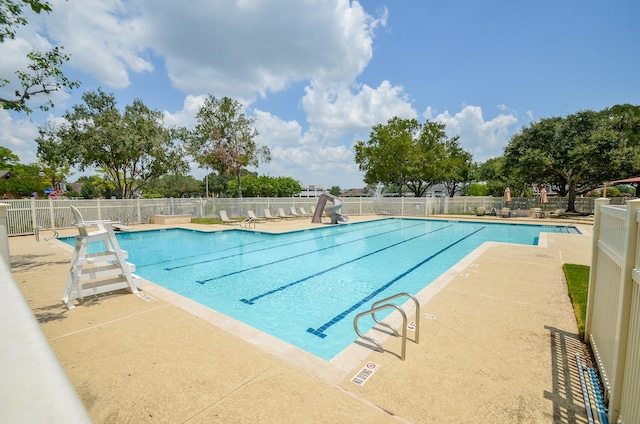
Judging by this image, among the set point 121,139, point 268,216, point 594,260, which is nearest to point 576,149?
point 268,216

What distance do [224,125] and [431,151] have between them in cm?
2068

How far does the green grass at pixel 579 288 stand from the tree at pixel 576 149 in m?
18.8

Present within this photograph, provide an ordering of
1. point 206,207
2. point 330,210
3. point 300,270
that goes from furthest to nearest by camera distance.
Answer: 1. point 206,207
2. point 330,210
3. point 300,270

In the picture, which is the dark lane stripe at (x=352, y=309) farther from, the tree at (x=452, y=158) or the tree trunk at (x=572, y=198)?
the tree at (x=452, y=158)

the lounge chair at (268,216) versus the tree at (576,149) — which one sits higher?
the tree at (576,149)

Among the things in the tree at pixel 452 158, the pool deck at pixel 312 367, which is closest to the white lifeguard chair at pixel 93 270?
the pool deck at pixel 312 367

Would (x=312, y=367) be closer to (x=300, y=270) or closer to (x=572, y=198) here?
(x=300, y=270)

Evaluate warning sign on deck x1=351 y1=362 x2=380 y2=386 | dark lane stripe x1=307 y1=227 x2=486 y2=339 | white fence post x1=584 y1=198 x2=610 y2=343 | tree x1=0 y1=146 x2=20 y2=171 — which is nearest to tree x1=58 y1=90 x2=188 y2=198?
dark lane stripe x1=307 y1=227 x2=486 y2=339

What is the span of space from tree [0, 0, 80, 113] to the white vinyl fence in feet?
34.0

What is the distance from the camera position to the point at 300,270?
8.59 metres

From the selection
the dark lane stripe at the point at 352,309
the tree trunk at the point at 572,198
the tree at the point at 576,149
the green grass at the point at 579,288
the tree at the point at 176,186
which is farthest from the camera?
the tree at the point at 176,186

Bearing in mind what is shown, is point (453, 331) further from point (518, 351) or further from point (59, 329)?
point (59, 329)

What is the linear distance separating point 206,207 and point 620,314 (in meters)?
21.7

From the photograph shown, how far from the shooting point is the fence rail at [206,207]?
14062 mm
